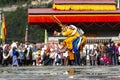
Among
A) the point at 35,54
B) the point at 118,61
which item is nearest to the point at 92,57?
the point at 118,61

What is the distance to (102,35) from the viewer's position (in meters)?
36.9

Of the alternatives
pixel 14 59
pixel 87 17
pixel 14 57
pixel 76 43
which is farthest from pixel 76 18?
pixel 76 43

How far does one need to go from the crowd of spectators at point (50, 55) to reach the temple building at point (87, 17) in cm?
633

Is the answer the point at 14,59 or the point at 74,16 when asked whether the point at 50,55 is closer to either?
the point at 14,59

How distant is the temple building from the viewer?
118 feet

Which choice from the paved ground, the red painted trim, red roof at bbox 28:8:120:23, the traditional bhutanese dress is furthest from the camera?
red roof at bbox 28:8:120:23

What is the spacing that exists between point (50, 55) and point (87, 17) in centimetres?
814

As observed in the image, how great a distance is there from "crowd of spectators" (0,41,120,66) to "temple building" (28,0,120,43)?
6329mm

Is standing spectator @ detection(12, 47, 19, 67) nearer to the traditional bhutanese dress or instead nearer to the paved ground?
the traditional bhutanese dress

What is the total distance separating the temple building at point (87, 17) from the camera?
1417 inches

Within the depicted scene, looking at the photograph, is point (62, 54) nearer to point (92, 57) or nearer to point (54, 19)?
point (92, 57)

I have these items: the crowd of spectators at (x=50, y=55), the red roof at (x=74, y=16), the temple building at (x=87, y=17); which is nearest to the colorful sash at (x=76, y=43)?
the crowd of spectators at (x=50, y=55)

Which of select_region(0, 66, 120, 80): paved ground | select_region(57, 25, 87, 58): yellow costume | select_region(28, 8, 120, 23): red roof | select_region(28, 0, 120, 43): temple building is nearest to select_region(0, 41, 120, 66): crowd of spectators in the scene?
select_region(57, 25, 87, 58): yellow costume

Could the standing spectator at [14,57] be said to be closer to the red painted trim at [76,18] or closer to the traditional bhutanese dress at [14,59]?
the traditional bhutanese dress at [14,59]
